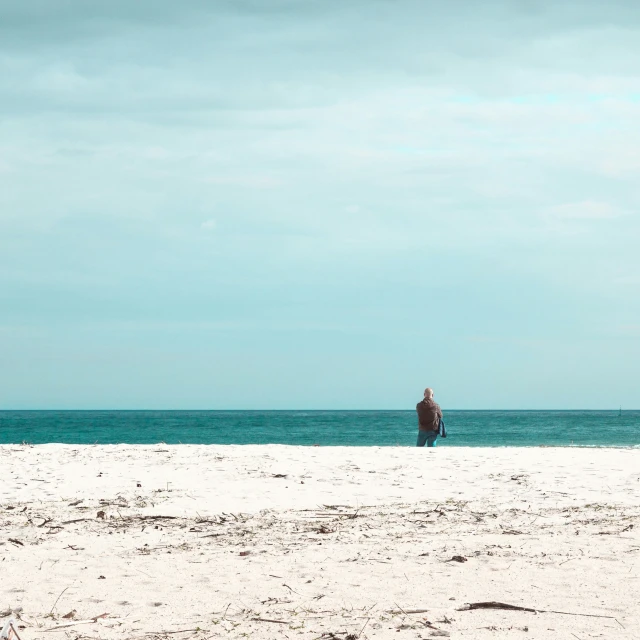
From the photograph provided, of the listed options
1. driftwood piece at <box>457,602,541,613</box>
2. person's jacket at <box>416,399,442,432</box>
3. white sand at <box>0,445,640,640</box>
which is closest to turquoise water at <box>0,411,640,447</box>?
person's jacket at <box>416,399,442,432</box>

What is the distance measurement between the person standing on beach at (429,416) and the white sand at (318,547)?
3.62 metres

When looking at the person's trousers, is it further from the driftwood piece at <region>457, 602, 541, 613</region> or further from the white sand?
the driftwood piece at <region>457, 602, 541, 613</region>

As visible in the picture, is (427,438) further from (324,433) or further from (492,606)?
(324,433)

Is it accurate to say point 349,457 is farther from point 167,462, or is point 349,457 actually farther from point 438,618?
point 438,618

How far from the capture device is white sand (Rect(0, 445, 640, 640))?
5.48 m

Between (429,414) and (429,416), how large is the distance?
5 centimetres

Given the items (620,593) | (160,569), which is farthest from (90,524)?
(620,593)

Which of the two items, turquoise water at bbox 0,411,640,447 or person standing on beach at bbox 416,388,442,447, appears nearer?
person standing on beach at bbox 416,388,442,447

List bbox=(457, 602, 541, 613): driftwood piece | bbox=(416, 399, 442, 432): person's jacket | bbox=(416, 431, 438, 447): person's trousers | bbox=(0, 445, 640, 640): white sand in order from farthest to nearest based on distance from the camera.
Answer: bbox=(416, 431, 438, 447): person's trousers
bbox=(416, 399, 442, 432): person's jacket
bbox=(457, 602, 541, 613): driftwood piece
bbox=(0, 445, 640, 640): white sand

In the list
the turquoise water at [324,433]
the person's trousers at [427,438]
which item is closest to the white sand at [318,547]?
the person's trousers at [427,438]

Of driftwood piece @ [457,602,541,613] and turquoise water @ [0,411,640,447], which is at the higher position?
driftwood piece @ [457,602,541,613]

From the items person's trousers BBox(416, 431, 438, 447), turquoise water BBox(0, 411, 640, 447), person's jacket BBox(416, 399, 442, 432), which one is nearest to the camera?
person's jacket BBox(416, 399, 442, 432)

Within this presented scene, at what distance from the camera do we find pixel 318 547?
7883 millimetres

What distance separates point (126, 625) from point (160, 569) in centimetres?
165
